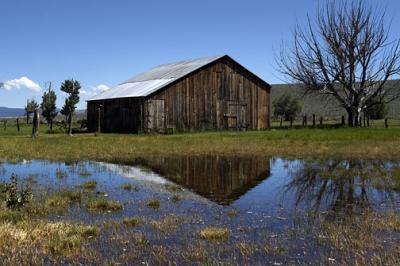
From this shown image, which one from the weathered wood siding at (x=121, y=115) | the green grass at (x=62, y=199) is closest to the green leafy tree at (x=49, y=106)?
the weathered wood siding at (x=121, y=115)

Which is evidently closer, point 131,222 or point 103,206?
point 131,222

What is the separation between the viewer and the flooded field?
750cm

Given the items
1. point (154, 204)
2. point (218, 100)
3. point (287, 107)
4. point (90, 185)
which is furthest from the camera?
point (287, 107)

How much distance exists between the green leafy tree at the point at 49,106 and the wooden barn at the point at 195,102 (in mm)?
12943

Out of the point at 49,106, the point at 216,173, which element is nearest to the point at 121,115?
the point at 49,106

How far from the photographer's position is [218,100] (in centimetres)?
4669

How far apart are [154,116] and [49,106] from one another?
23.9 m

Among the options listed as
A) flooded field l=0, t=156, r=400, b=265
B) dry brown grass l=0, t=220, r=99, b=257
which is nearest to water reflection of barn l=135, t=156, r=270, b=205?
flooded field l=0, t=156, r=400, b=265

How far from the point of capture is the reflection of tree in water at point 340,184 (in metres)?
11.9

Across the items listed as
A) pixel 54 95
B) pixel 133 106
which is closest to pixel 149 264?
pixel 133 106

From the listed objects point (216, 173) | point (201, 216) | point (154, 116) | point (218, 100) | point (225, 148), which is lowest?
point (201, 216)

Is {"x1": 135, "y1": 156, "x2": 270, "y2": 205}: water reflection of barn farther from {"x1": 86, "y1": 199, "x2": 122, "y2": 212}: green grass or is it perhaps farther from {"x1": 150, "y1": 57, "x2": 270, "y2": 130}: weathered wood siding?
{"x1": 150, "y1": 57, "x2": 270, "y2": 130}: weathered wood siding

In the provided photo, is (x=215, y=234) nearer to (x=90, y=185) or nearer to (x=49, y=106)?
(x=90, y=185)

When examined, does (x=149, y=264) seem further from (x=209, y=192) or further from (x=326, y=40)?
(x=326, y=40)
